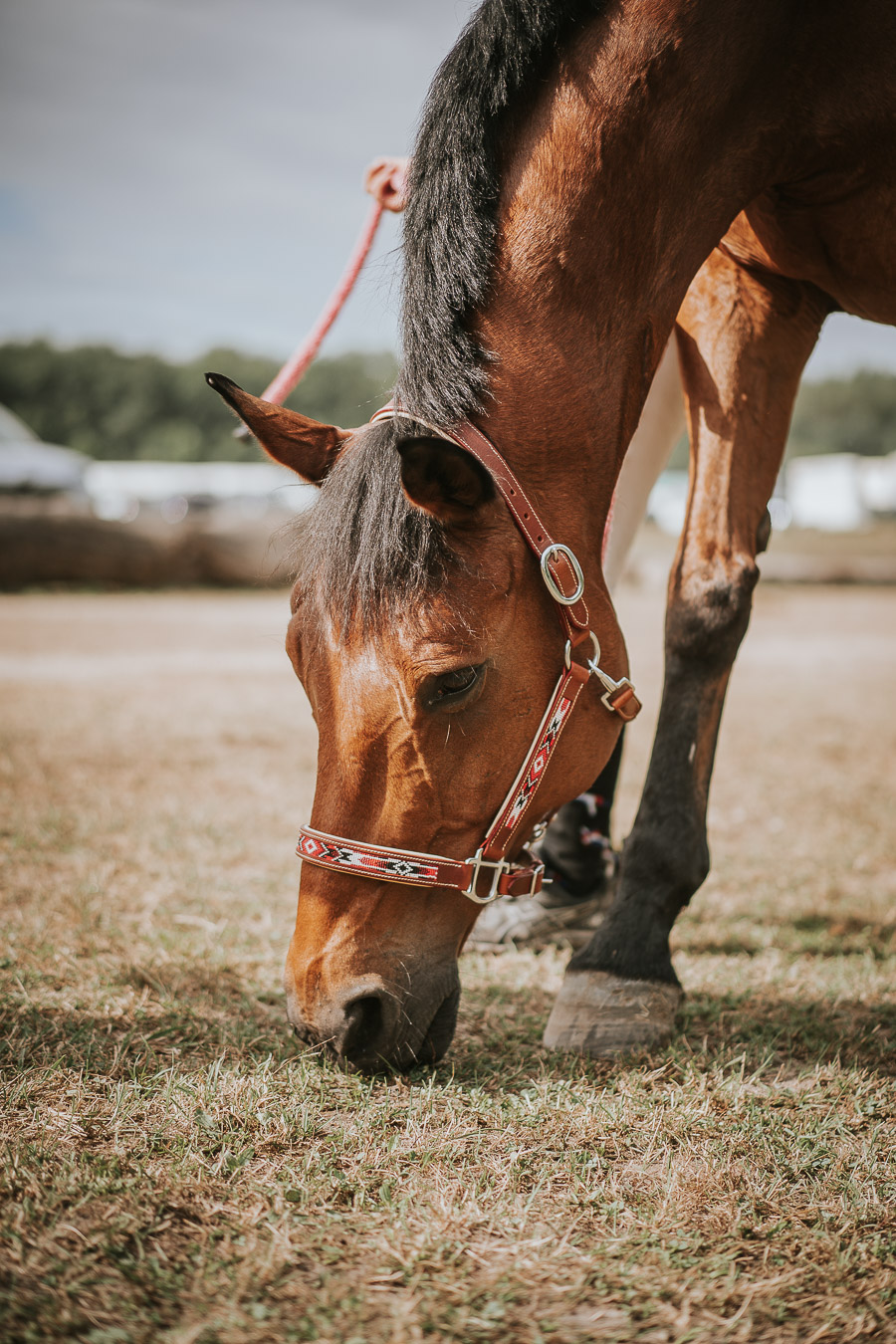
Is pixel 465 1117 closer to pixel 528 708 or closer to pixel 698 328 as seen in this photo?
pixel 528 708

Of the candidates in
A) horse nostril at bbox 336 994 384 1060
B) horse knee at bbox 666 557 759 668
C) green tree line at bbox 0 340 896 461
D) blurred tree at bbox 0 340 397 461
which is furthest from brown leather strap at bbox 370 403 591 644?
blurred tree at bbox 0 340 397 461

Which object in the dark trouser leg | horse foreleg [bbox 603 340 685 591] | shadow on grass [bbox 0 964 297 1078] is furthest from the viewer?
the dark trouser leg

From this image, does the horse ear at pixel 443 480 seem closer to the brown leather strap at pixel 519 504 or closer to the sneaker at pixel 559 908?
the brown leather strap at pixel 519 504

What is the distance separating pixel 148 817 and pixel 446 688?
271 cm

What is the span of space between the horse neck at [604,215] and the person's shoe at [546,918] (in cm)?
137

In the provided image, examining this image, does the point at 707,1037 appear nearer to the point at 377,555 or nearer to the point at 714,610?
the point at 714,610

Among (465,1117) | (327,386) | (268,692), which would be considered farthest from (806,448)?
(465,1117)

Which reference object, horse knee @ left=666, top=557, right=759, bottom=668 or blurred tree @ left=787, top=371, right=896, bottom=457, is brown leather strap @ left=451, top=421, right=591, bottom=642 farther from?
blurred tree @ left=787, top=371, right=896, bottom=457

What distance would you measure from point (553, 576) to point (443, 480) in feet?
0.98

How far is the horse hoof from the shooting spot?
214 centimetres

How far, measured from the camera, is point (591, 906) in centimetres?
306

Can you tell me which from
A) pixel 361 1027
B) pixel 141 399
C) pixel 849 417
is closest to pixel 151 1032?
pixel 361 1027

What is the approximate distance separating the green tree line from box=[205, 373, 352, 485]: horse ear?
2491 inches

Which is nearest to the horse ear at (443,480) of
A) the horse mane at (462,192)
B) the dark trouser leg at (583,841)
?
the horse mane at (462,192)
